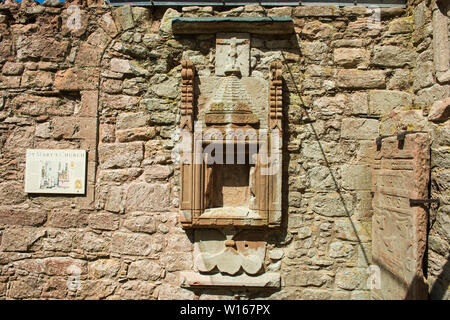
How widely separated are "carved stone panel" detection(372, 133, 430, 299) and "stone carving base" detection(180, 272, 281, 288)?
0.98 m

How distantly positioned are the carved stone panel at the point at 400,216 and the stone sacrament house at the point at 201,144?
0.13 feet

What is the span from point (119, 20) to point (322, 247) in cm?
311

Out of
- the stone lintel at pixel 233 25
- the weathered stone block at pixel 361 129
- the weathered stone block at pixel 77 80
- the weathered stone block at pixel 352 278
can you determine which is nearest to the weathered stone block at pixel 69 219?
the weathered stone block at pixel 77 80

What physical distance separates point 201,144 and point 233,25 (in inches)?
48.1

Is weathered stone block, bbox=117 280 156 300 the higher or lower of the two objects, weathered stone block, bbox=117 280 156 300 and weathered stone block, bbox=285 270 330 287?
the lower

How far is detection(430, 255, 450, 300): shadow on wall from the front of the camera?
6.99ft

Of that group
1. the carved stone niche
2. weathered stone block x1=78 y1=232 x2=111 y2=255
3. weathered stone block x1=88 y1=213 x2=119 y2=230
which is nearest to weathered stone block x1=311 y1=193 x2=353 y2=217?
the carved stone niche

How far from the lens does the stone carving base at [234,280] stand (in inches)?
109

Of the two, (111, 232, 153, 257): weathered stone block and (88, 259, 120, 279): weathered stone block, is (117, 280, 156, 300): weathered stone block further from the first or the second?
(111, 232, 153, 257): weathered stone block

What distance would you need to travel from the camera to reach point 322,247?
2.81 meters

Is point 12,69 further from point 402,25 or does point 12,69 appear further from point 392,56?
point 402,25

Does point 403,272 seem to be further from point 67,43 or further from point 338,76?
point 67,43

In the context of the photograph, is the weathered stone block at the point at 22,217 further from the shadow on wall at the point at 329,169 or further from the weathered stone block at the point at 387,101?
the weathered stone block at the point at 387,101

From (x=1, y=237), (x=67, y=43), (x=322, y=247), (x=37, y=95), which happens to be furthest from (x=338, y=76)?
(x=1, y=237)
